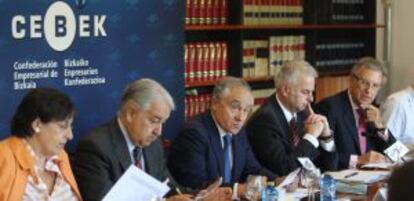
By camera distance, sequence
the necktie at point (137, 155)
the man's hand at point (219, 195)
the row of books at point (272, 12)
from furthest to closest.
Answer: the row of books at point (272, 12), the necktie at point (137, 155), the man's hand at point (219, 195)

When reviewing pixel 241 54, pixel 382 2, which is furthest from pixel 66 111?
pixel 382 2

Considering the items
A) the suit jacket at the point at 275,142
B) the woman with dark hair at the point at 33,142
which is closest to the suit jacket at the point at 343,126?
the suit jacket at the point at 275,142

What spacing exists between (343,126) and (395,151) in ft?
1.18

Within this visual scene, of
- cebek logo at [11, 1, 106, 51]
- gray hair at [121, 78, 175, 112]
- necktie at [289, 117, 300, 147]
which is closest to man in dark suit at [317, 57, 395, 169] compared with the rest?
necktie at [289, 117, 300, 147]

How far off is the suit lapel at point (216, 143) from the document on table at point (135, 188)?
30.2 inches

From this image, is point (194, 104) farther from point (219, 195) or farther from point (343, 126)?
point (219, 195)

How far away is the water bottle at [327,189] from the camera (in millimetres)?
3195

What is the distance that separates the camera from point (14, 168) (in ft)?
9.16

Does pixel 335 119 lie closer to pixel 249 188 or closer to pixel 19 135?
pixel 249 188

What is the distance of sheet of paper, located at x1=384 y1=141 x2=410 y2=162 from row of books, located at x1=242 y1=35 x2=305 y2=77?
5.26 ft

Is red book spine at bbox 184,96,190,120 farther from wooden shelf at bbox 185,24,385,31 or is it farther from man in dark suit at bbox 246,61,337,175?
man in dark suit at bbox 246,61,337,175

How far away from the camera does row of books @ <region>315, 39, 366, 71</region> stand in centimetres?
661

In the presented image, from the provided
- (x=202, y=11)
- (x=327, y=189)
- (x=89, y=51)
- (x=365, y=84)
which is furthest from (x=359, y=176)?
(x=202, y=11)

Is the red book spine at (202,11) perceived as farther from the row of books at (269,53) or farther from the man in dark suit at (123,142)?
the man in dark suit at (123,142)
